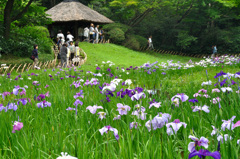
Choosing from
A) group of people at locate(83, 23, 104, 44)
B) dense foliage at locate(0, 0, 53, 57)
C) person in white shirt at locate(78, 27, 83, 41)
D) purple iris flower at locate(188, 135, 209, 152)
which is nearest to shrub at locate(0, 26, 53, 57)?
dense foliage at locate(0, 0, 53, 57)

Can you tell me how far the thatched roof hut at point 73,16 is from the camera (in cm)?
2562

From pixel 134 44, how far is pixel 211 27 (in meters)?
11.8

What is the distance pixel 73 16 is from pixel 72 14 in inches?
23.1

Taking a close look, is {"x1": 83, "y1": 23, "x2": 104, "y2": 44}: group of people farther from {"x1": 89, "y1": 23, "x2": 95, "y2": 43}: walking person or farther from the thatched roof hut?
the thatched roof hut

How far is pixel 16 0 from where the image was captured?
14.7 meters

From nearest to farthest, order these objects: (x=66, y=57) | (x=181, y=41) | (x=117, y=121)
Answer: (x=117, y=121)
(x=66, y=57)
(x=181, y=41)

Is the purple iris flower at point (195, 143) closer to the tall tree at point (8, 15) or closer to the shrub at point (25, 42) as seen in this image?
the shrub at point (25, 42)

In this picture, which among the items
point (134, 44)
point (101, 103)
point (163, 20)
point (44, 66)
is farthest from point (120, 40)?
point (101, 103)

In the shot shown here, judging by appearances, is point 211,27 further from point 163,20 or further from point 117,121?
point 117,121

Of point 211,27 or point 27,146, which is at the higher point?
point 211,27

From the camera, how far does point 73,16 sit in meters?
25.6

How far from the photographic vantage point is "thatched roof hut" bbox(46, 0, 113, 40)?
25.6 meters

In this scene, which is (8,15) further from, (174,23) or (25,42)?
(174,23)

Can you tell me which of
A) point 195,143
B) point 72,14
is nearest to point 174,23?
point 72,14
